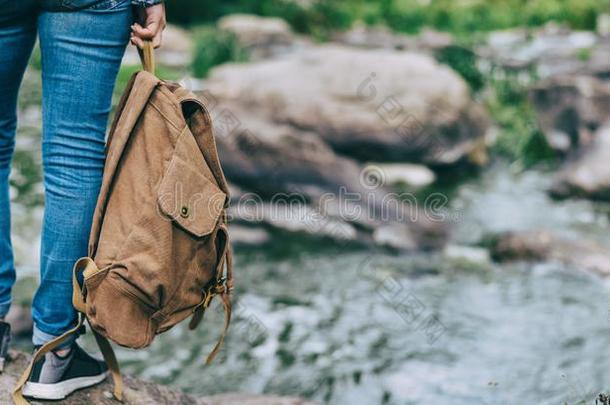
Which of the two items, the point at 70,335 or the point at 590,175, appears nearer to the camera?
the point at 70,335

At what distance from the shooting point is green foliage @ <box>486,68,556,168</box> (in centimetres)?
730

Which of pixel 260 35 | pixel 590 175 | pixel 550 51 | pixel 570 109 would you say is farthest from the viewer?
pixel 260 35

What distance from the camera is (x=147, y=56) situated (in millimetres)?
1667

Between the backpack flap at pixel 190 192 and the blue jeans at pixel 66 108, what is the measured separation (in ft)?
0.57

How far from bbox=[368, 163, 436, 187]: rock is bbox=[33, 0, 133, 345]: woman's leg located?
478cm

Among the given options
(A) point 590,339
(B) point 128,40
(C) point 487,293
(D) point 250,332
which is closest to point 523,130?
(C) point 487,293

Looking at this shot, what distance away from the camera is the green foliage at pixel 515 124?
730 cm

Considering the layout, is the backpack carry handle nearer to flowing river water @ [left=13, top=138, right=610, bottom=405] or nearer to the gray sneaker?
the gray sneaker

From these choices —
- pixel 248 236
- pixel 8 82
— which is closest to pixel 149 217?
pixel 8 82

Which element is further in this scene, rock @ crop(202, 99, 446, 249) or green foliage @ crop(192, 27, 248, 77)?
green foliage @ crop(192, 27, 248, 77)

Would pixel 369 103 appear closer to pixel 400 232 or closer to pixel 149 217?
pixel 400 232

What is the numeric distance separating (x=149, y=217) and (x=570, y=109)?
6.16m

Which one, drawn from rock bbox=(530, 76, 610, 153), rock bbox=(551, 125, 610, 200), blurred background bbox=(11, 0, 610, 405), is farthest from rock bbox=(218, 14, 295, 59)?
rock bbox=(551, 125, 610, 200)

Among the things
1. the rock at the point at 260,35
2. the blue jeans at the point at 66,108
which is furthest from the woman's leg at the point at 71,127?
the rock at the point at 260,35
